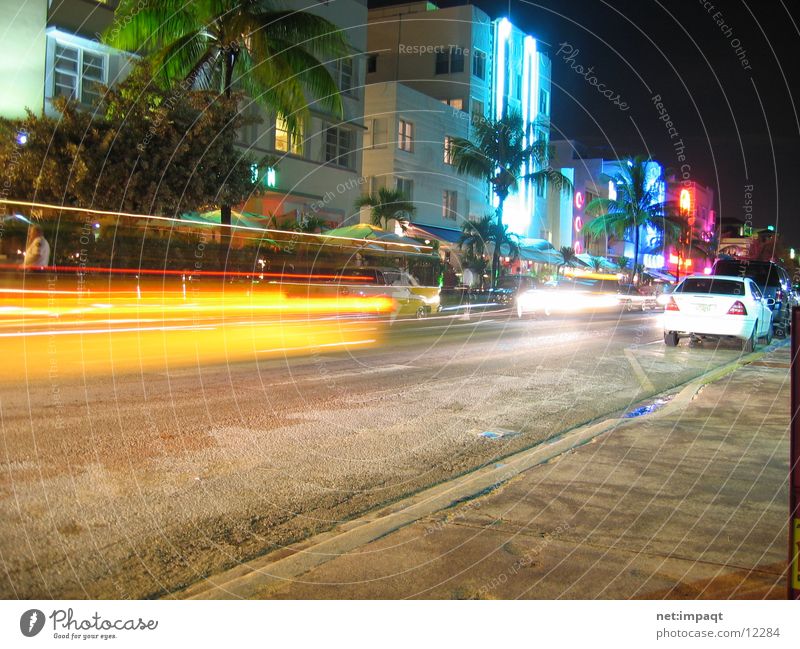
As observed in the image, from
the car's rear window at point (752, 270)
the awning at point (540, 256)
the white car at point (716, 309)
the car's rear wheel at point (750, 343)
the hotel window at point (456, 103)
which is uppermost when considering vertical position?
the hotel window at point (456, 103)

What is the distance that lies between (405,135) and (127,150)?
20.7 m

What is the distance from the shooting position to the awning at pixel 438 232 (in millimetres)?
38344

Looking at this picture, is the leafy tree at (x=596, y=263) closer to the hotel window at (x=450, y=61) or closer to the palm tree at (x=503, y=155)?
the hotel window at (x=450, y=61)

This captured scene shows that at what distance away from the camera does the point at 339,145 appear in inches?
1411

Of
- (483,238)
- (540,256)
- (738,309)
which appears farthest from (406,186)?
(738,309)

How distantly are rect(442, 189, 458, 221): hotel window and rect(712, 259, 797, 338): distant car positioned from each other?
1842 cm

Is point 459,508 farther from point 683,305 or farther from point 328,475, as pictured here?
point 683,305

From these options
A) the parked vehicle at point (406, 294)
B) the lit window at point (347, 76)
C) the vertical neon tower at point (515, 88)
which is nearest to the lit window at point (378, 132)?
the lit window at point (347, 76)

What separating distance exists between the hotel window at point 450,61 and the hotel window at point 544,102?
936 centimetres

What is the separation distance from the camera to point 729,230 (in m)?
121

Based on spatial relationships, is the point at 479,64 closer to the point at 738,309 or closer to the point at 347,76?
the point at 347,76

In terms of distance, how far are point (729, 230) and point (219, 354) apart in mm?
121330

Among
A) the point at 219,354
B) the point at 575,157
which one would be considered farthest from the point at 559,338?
the point at 575,157

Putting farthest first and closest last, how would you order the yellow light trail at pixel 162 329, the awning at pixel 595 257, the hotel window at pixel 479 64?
1. the awning at pixel 595 257
2. the hotel window at pixel 479 64
3. the yellow light trail at pixel 162 329
